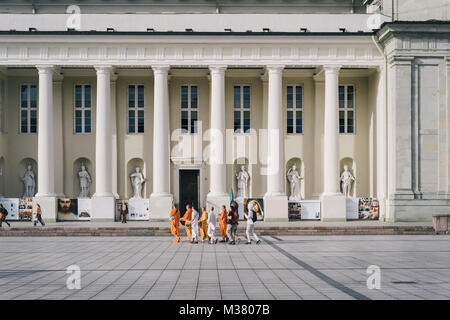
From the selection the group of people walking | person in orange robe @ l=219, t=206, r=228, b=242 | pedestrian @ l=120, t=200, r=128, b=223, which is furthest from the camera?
pedestrian @ l=120, t=200, r=128, b=223

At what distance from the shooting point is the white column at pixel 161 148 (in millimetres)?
38094

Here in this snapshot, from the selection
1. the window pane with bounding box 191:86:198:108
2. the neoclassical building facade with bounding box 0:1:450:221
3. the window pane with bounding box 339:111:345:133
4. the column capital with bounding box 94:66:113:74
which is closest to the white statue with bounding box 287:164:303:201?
the neoclassical building facade with bounding box 0:1:450:221

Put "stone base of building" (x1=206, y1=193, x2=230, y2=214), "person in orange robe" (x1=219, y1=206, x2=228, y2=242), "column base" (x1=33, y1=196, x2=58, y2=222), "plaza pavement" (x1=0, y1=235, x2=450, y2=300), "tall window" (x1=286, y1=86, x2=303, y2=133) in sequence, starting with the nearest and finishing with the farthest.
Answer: "plaza pavement" (x1=0, y1=235, x2=450, y2=300)
"person in orange robe" (x1=219, y1=206, x2=228, y2=242)
"column base" (x1=33, y1=196, x2=58, y2=222)
"stone base of building" (x1=206, y1=193, x2=230, y2=214)
"tall window" (x1=286, y1=86, x2=303, y2=133)

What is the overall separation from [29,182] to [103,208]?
7084 mm

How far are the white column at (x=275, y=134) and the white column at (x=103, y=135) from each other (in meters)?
10.5

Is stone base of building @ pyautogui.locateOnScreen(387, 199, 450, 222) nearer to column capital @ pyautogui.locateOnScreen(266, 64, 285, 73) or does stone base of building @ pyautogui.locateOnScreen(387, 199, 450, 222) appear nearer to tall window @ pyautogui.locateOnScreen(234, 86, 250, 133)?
column capital @ pyautogui.locateOnScreen(266, 64, 285, 73)

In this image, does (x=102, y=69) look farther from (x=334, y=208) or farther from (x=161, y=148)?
(x=334, y=208)

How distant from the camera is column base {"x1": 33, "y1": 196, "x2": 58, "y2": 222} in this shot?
37.6m

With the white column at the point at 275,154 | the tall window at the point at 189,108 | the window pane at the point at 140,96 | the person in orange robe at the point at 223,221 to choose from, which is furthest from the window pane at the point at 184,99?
the person in orange robe at the point at 223,221

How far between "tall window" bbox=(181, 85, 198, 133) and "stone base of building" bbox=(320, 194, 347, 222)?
10.9 meters

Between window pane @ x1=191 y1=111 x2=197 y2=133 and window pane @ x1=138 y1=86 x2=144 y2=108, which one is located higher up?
window pane @ x1=138 y1=86 x2=144 y2=108
